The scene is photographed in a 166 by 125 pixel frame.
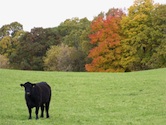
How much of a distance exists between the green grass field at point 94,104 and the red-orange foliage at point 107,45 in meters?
26.0

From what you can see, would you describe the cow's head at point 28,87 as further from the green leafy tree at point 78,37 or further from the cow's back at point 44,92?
the green leafy tree at point 78,37

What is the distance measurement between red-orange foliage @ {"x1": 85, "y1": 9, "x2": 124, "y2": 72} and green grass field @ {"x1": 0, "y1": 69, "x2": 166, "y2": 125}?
2603 cm

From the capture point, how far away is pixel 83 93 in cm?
2556

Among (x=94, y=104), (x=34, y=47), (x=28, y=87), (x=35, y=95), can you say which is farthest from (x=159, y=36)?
(x=28, y=87)

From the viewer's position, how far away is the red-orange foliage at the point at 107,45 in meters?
57.9

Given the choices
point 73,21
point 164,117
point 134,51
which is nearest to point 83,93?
point 164,117

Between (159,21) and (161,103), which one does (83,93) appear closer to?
(161,103)

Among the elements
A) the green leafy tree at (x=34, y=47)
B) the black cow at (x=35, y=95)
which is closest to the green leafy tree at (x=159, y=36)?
the green leafy tree at (x=34, y=47)

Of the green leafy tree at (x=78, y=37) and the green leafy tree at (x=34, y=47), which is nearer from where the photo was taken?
the green leafy tree at (x=78, y=37)

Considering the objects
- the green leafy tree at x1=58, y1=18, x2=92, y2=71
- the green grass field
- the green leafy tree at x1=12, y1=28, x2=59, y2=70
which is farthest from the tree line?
the green grass field

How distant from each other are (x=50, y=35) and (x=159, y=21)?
35807 mm

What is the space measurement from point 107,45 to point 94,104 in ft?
127

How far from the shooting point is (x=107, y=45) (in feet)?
191

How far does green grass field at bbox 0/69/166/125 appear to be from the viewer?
1439 centimetres
